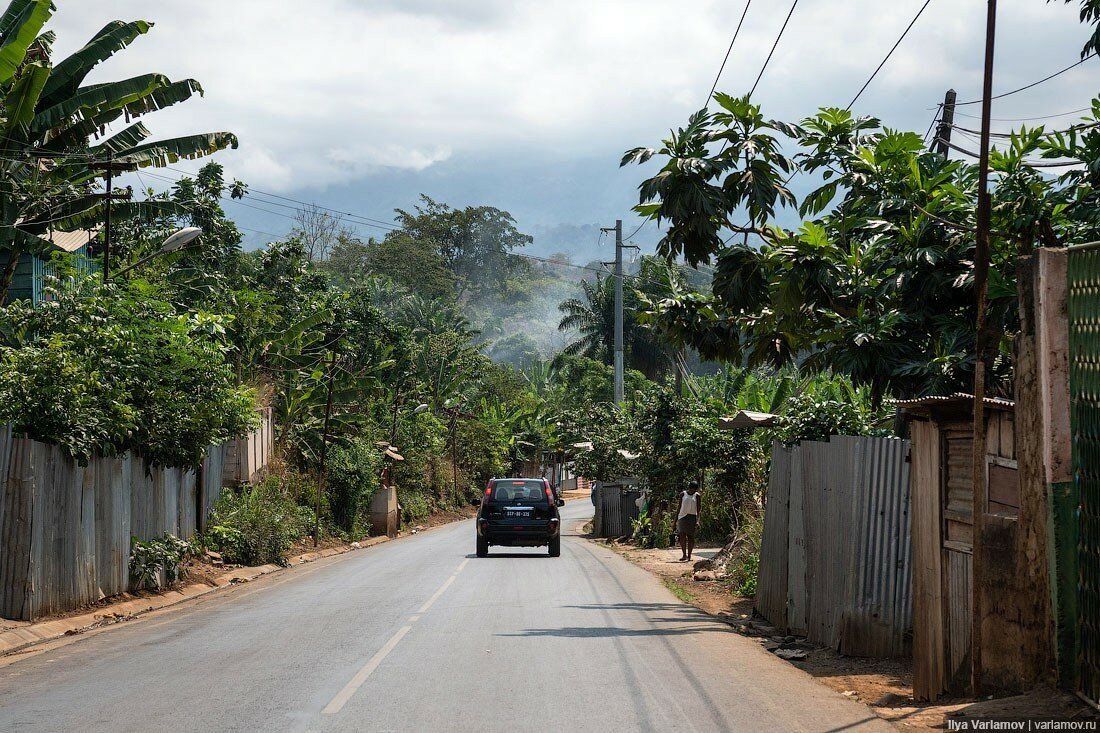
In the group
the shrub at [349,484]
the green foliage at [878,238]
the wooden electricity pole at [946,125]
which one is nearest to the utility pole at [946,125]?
the wooden electricity pole at [946,125]

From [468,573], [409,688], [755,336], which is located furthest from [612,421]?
[409,688]

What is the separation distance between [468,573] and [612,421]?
1160 inches

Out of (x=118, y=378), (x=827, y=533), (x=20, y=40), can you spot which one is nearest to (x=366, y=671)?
(x=827, y=533)

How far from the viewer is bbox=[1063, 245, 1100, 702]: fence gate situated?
20.0ft

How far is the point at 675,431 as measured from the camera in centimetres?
3058

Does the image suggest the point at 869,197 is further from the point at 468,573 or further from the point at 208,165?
the point at 208,165

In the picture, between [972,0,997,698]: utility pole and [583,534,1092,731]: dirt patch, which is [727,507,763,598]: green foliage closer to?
[583,534,1092,731]: dirt patch

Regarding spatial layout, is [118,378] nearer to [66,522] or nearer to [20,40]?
[66,522]

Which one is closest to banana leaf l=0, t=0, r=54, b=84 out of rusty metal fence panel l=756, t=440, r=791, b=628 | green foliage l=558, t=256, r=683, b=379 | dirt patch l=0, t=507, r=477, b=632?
dirt patch l=0, t=507, r=477, b=632

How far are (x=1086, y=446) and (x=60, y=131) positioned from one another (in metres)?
21.2

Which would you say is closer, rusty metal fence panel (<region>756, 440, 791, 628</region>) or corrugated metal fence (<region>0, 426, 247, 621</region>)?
corrugated metal fence (<region>0, 426, 247, 621</region>)

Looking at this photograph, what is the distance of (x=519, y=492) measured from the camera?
25156 millimetres

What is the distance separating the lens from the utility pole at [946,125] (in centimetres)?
1822

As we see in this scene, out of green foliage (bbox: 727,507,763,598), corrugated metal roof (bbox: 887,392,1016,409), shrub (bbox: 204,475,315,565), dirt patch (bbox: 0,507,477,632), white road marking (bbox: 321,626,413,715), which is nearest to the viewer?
corrugated metal roof (bbox: 887,392,1016,409)
